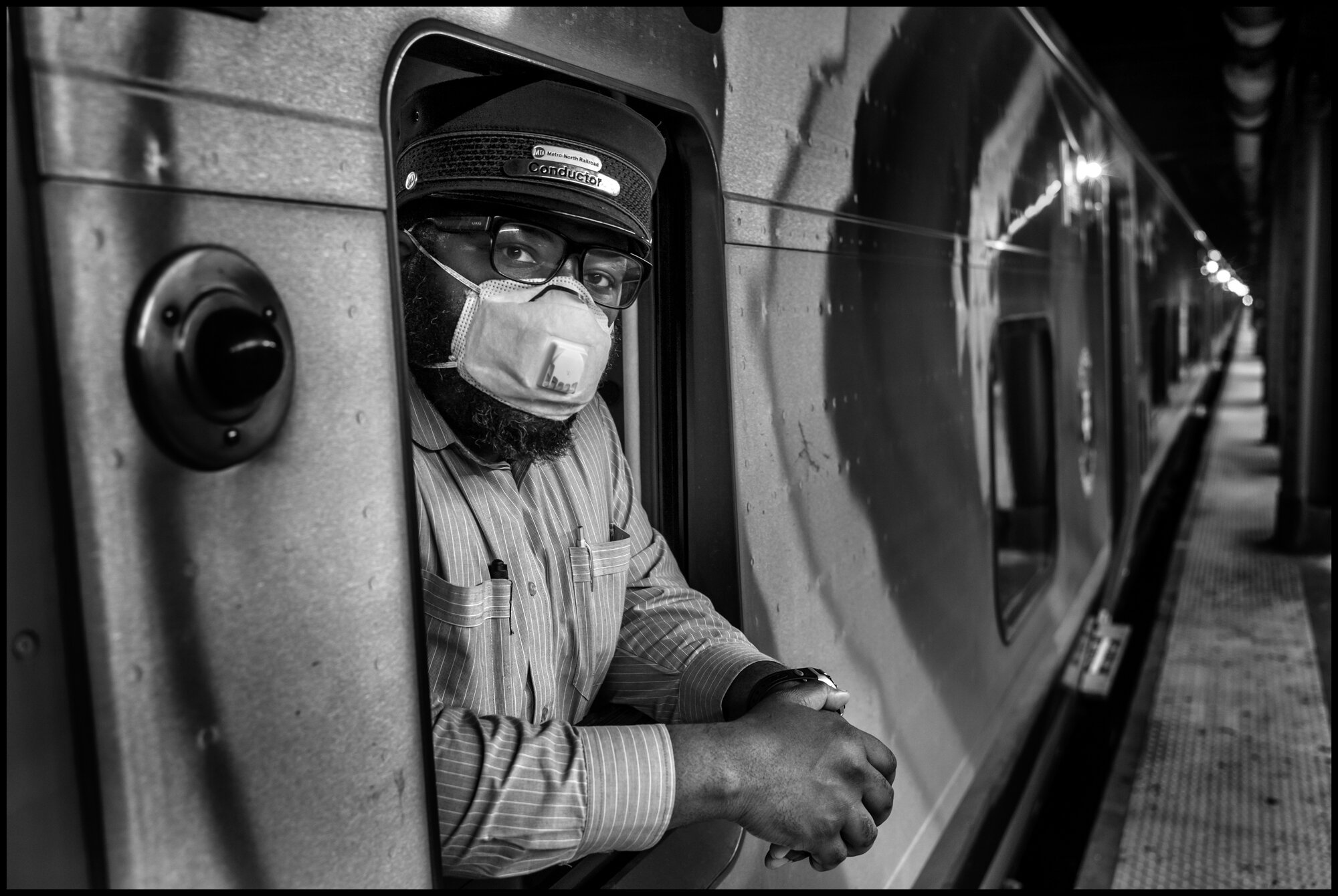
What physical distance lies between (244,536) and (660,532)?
923mm

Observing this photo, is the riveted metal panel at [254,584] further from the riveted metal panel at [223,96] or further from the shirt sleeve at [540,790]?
the shirt sleeve at [540,790]

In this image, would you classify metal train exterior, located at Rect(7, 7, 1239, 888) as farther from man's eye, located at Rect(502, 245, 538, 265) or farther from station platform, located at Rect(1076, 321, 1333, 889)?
station platform, located at Rect(1076, 321, 1333, 889)

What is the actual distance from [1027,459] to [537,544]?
309cm

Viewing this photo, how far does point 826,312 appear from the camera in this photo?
188cm

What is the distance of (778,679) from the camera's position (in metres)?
1.40

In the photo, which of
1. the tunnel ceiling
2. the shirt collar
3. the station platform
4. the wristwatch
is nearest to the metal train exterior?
the wristwatch

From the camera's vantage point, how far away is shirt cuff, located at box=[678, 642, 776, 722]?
146 cm

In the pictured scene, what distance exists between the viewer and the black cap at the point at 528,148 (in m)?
1.29

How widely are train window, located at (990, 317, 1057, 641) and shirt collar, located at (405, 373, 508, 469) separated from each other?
2823 millimetres

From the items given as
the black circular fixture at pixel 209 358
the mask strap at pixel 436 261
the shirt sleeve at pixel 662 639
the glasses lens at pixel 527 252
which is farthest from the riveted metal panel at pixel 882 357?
the black circular fixture at pixel 209 358

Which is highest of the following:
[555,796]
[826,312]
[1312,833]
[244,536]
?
[826,312]

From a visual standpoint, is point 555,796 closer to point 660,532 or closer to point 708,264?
point 660,532

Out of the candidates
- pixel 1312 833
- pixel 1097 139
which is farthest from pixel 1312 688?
pixel 1097 139

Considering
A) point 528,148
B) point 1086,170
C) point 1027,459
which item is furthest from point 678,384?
point 1086,170
